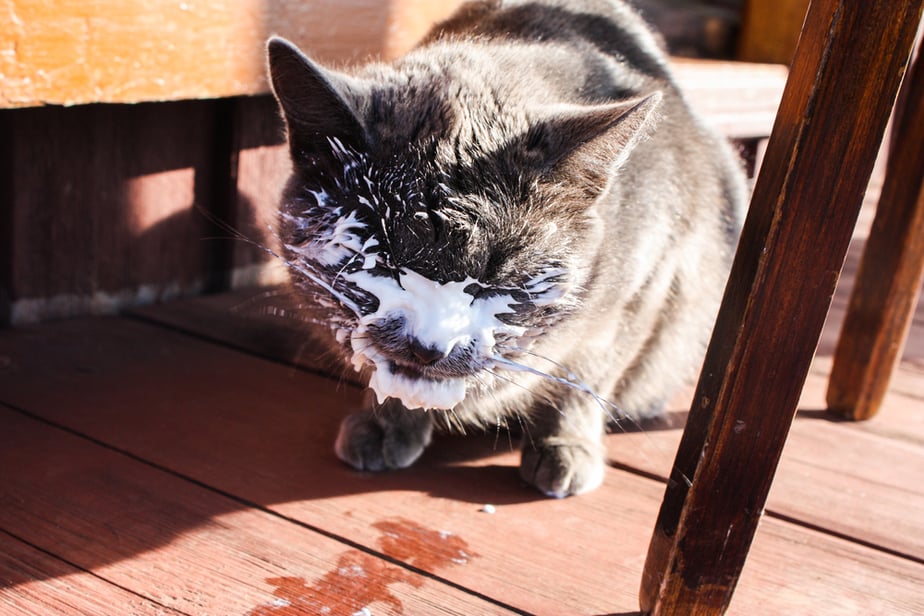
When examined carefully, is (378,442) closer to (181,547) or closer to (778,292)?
(181,547)

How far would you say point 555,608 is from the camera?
1105 mm

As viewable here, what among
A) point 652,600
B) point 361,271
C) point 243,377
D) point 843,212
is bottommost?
point 243,377

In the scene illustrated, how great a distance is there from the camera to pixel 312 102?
1.09 metres

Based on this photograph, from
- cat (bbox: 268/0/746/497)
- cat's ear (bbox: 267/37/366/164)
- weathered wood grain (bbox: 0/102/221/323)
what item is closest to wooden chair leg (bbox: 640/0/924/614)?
cat (bbox: 268/0/746/497)

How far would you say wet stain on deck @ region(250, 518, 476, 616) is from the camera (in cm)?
106

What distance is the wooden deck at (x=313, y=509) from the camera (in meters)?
1.10

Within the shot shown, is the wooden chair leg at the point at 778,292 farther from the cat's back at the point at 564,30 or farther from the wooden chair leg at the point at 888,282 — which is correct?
the wooden chair leg at the point at 888,282

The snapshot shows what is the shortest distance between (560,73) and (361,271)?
542mm

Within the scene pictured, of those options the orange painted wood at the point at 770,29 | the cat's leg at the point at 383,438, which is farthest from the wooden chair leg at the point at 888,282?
the orange painted wood at the point at 770,29

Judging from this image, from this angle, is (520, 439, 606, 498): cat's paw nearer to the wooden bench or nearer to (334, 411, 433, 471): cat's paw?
(334, 411, 433, 471): cat's paw

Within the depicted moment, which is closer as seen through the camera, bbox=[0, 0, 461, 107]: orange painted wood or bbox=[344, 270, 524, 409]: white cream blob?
bbox=[344, 270, 524, 409]: white cream blob

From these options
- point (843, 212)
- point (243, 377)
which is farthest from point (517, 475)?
point (843, 212)

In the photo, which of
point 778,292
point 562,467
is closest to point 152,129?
point 562,467

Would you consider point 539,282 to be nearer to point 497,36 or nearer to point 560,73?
point 560,73
